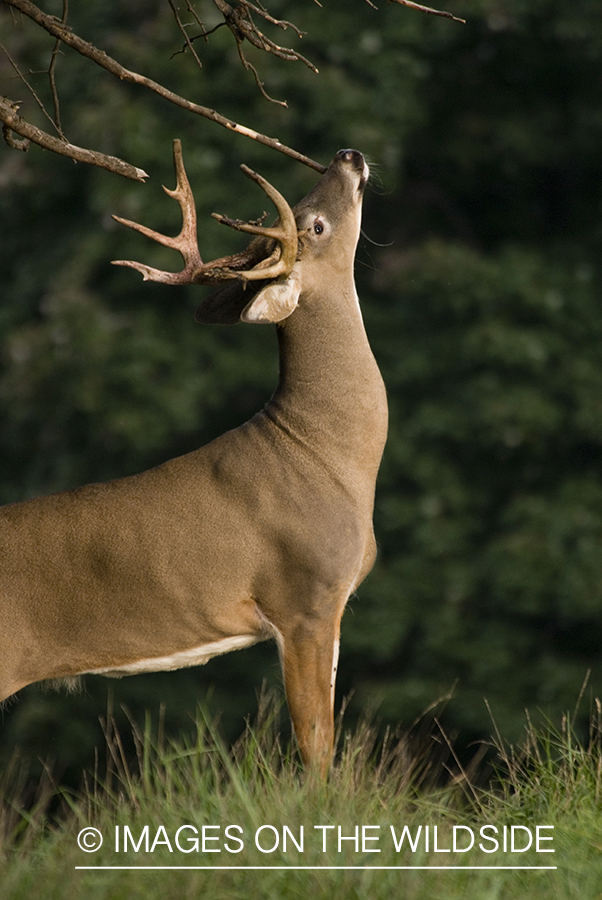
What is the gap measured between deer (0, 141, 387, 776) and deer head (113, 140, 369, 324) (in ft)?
0.04

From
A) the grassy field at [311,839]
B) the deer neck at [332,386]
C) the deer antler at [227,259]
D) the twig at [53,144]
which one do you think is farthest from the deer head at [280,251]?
the grassy field at [311,839]

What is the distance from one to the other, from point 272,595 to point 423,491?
7.26 m

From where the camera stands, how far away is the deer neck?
179 inches

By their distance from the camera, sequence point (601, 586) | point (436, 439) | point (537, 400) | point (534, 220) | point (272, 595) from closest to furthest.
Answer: point (272, 595) → point (601, 586) → point (537, 400) → point (436, 439) → point (534, 220)

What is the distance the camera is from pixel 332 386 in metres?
4.64

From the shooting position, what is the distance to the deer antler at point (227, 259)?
427 cm

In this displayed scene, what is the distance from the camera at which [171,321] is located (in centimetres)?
1216

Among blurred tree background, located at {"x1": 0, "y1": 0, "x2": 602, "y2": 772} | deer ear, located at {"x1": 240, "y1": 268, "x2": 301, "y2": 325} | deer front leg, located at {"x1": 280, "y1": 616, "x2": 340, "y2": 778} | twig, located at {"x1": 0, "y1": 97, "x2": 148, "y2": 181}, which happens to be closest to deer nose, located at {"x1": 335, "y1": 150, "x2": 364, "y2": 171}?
deer ear, located at {"x1": 240, "y1": 268, "x2": 301, "y2": 325}

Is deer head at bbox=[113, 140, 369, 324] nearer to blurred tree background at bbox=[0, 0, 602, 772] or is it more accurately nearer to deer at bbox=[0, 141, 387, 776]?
deer at bbox=[0, 141, 387, 776]

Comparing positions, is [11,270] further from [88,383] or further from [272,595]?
[272,595]

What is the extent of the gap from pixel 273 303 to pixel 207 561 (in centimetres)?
97

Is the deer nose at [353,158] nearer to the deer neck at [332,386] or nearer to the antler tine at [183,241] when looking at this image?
the deer neck at [332,386]

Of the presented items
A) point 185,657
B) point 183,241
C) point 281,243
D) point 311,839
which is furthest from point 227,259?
point 311,839

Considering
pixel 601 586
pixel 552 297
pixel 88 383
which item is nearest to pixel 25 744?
pixel 88 383
